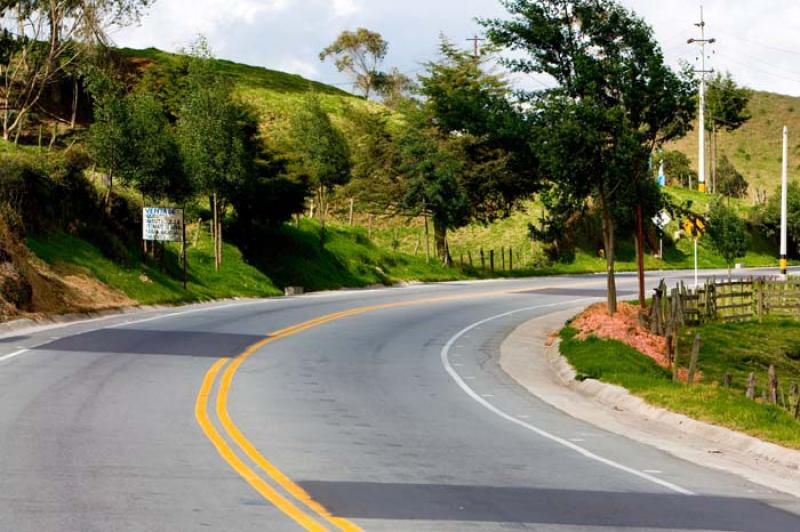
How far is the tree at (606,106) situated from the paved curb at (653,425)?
28.5 feet

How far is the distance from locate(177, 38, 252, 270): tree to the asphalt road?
73.7 feet

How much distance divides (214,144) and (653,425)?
113 feet

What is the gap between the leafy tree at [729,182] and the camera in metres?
132

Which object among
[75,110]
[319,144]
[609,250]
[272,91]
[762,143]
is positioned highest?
[272,91]

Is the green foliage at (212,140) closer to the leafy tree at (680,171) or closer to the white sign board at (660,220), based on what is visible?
the white sign board at (660,220)

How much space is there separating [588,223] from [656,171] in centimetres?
5211

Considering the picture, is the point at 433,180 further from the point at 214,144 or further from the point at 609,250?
the point at 609,250

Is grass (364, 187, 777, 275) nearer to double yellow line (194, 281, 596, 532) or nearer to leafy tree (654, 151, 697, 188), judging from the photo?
leafy tree (654, 151, 697, 188)

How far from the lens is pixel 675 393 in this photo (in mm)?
18922

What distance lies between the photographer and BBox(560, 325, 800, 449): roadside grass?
1568 centimetres

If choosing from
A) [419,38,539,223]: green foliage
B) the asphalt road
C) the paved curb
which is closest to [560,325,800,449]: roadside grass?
the paved curb

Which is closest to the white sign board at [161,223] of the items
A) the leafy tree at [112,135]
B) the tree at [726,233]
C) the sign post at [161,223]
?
the sign post at [161,223]

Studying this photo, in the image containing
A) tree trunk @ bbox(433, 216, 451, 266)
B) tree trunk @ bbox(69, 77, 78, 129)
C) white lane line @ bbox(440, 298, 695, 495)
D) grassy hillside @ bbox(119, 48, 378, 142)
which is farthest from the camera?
grassy hillside @ bbox(119, 48, 378, 142)

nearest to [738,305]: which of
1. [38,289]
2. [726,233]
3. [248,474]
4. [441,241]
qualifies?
[726,233]
